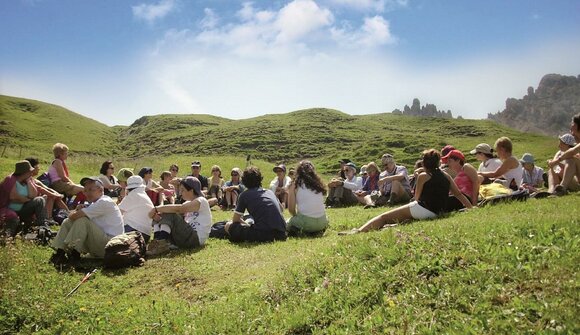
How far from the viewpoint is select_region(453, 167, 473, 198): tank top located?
33.6 feet

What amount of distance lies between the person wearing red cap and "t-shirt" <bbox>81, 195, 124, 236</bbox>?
27.4 feet

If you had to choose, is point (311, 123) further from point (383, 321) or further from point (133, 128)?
point (383, 321)

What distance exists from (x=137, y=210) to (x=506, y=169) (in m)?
10.7

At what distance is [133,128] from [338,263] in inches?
6772

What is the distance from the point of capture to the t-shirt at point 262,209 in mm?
10758

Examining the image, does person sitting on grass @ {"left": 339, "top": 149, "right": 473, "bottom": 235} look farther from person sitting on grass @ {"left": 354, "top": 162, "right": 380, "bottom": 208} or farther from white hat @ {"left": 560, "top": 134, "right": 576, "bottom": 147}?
person sitting on grass @ {"left": 354, "top": 162, "right": 380, "bottom": 208}

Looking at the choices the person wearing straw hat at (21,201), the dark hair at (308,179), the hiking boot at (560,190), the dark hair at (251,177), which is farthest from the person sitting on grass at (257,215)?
the hiking boot at (560,190)

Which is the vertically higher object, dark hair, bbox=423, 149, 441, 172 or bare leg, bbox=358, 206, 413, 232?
dark hair, bbox=423, 149, 441, 172

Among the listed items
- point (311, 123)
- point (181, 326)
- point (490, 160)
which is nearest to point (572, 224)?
point (181, 326)

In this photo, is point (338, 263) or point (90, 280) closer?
point (338, 263)

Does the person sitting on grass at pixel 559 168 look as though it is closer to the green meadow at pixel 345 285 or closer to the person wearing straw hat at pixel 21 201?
the green meadow at pixel 345 285

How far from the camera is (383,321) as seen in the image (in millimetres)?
4754

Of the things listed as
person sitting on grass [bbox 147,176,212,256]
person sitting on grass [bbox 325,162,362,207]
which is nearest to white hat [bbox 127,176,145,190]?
person sitting on grass [bbox 147,176,212,256]

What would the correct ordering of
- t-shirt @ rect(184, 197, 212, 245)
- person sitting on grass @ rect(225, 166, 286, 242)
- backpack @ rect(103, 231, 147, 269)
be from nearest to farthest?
backpack @ rect(103, 231, 147, 269) → t-shirt @ rect(184, 197, 212, 245) → person sitting on grass @ rect(225, 166, 286, 242)
